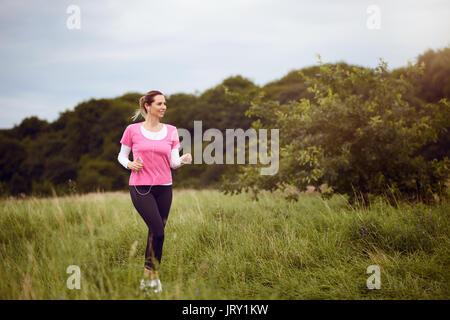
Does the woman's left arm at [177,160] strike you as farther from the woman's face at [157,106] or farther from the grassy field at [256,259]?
the grassy field at [256,259]

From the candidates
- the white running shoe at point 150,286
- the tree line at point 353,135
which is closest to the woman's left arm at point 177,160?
the white running shoe at point 150,286

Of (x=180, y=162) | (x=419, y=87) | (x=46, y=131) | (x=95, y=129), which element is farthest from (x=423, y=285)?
(x=46, y=131)

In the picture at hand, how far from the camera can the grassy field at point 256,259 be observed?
323 centimetres

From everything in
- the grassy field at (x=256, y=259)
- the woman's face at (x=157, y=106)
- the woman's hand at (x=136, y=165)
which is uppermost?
the woman's face at (x=157, y=106)

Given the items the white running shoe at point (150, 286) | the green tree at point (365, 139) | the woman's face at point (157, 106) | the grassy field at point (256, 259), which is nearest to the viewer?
the white running shoe at point (150, 286)

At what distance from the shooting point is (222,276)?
372 cm

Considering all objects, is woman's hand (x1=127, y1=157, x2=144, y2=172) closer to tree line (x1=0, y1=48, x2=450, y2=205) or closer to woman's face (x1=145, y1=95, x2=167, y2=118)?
woman's face (x1=145, y1=95, x2=167, y2=118)

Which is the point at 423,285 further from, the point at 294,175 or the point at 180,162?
the point at 294,175

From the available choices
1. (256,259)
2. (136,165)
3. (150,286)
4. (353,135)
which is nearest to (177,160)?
(136,165)

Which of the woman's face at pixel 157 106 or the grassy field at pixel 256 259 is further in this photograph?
the woman's face at pixel 157 106

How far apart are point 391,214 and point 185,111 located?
106 ft

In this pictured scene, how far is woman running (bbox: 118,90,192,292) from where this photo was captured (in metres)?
3.35

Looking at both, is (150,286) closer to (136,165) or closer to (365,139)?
(136,165)

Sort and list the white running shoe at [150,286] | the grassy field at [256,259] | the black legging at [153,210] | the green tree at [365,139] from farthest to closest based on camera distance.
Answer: the green tree at [365,139], the black legging at [153,210], the grassy field at [256,259], the white running shoe at [150,286]
